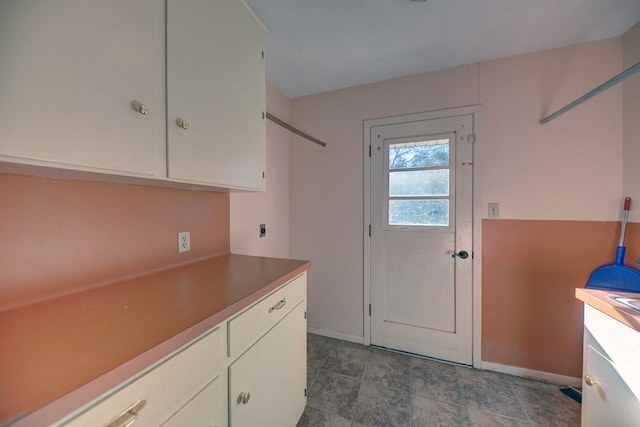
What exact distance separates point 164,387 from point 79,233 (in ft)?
2.25

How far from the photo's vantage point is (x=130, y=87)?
763mm

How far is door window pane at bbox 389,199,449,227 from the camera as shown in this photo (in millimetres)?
1939

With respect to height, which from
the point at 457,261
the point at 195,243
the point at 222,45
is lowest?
the point at 457,261

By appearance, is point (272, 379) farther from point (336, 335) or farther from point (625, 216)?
point (625, 216)

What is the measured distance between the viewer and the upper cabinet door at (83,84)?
21.0 inches

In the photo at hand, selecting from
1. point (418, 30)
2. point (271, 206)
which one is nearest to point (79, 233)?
point (271, 206)

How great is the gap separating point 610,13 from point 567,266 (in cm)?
155

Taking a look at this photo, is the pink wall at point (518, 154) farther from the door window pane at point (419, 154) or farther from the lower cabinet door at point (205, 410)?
the lower cabinet door at point (205, 410)

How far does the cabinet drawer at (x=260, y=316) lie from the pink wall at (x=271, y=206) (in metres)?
0.68

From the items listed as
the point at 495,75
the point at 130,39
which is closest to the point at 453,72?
the point at 495,75

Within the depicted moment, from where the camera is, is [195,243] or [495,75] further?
[495,75]

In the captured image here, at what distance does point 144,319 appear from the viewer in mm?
665

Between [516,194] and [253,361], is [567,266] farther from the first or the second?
[253,361]

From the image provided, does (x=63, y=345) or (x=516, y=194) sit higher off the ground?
(x=516, y=194)
